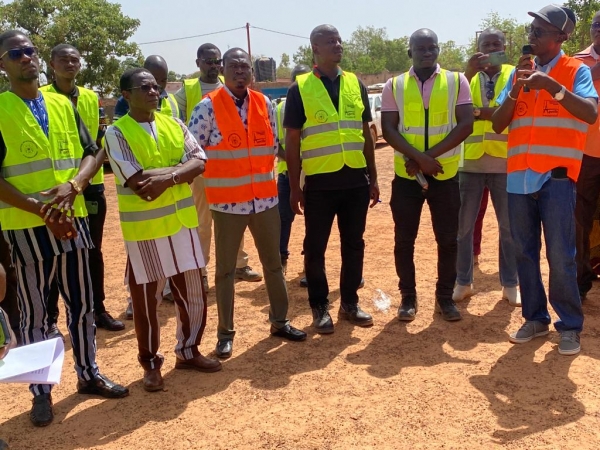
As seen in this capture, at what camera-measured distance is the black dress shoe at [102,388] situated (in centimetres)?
397

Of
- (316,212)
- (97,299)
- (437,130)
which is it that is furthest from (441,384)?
(97,299)

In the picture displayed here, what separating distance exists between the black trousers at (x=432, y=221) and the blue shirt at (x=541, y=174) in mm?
568

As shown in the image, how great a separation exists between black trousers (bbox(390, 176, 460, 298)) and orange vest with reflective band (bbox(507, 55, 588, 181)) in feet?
2.46

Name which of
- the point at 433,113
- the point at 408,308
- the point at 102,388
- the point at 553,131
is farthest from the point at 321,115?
the point at 102,388

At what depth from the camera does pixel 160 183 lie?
144 inches

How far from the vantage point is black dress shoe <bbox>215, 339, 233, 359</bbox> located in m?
4.53

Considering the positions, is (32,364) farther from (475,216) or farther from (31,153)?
(475,216)

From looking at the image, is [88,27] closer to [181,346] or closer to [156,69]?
[156,69]

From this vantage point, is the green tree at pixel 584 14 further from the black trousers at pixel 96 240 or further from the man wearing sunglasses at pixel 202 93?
the black trousers at pixel 96 240

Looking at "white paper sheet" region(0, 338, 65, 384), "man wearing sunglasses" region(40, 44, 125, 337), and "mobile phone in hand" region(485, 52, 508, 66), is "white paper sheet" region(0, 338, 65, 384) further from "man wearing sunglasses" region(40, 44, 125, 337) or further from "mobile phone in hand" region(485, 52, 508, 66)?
"mobile phone in hand" region(485, 52, 508, 66)

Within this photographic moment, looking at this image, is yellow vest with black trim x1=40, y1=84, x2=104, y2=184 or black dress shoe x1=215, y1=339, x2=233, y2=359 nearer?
black dress shoe x1=215, y1=339, x2=233, y2=359

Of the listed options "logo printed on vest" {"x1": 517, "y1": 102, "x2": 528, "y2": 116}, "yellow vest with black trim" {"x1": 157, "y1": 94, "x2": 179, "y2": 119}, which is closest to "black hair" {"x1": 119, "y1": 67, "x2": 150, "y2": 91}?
"yellow vest with black trim" {"x1": 157, "y1": 94, "x2": 179, "y2": 119}

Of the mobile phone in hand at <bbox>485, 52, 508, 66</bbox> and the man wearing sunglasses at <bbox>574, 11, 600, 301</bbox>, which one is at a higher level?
the mobile phone in hand at <bbox>485, 52, 508, 66</bbox>

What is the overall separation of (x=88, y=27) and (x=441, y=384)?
25208 millimetres
